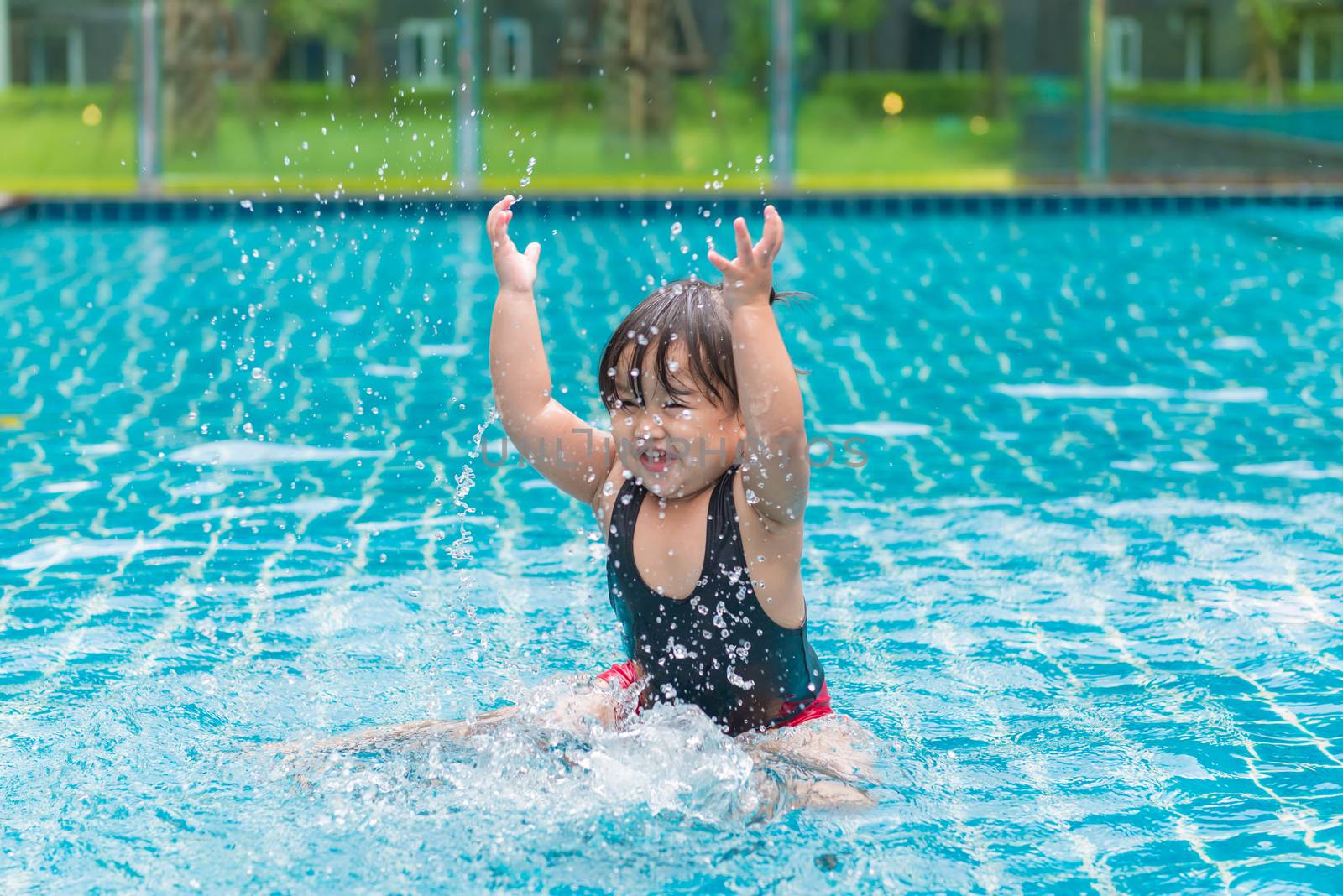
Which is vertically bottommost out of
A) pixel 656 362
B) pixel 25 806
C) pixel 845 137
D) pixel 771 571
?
pixel 25 806

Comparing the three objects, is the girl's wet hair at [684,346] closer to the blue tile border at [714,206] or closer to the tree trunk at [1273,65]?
the blue tile border at [714,206]

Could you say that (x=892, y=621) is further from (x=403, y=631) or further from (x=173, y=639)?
(x=173, y=639)

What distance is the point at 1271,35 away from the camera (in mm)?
15867

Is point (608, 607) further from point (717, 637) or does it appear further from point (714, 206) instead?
point (714, 206)

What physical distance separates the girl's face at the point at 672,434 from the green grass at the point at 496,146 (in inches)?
429

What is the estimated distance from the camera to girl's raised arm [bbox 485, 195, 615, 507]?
9.59 feet

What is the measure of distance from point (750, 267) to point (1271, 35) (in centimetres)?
1483

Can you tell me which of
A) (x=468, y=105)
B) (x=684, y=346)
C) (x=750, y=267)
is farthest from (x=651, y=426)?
(x=468, y=105)

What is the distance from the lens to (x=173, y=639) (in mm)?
3775

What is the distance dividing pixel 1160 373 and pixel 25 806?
496 centimetres

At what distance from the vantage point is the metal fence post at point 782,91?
13.9 m

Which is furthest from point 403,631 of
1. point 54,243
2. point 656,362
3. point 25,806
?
point 54,243

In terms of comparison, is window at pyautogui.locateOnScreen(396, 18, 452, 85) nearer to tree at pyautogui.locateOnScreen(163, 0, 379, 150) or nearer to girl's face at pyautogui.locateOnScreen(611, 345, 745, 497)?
tree at pyautogui.locateOnScreen(163, 0, 379, 150)

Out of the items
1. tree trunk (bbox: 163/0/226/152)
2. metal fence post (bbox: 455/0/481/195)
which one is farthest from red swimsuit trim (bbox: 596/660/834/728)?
tree trunk (bbox: 163/0/226/152)
